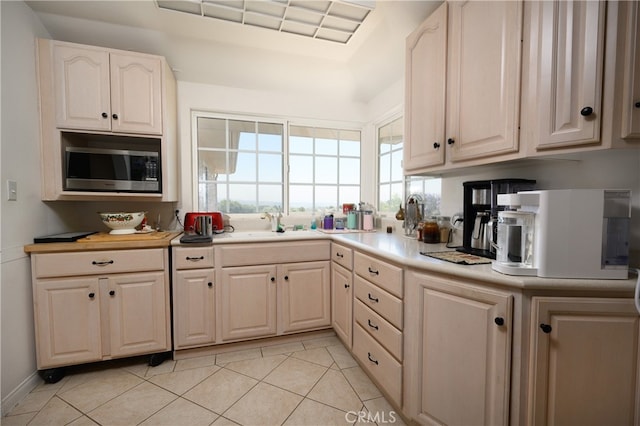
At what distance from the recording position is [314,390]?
5.56ft

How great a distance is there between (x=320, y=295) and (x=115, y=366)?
1.59 metres

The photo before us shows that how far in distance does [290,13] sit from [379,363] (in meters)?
2.44

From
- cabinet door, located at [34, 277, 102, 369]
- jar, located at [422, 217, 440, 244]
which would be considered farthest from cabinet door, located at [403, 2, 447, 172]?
cabinet door, located at [34, 277, 102, 369]

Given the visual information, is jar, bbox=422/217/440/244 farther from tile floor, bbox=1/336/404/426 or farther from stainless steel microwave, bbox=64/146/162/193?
stainless steel microwave, bbox=64/146/162/193

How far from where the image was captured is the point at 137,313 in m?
1.86

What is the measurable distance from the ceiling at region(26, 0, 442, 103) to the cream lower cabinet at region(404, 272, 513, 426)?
1741 mm

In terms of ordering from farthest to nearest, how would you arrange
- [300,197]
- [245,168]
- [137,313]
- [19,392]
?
[300,197]
[245,168]
[137,313]
[19,392]

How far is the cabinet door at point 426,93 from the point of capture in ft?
5.18

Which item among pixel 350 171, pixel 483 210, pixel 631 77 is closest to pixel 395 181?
pixel 350 171

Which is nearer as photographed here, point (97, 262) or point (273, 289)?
point (97, 262)

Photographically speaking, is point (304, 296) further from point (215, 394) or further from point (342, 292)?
point (215, 394)

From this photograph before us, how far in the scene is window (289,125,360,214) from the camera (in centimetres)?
290

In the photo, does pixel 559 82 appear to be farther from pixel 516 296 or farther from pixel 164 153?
pixel 164 153

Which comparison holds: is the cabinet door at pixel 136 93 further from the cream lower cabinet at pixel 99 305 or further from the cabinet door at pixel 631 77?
the cabinet door at pixel 631 77
